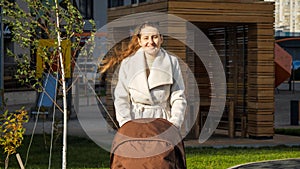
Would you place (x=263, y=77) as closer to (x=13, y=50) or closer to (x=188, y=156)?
(x=188, y=156)

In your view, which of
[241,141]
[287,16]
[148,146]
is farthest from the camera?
[287,16]

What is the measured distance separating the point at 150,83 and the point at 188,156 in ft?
16.6

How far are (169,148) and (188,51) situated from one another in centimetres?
1012

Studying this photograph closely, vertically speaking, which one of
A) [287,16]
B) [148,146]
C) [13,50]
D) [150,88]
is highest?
[287,16]

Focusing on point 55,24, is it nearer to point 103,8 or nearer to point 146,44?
point 146,44

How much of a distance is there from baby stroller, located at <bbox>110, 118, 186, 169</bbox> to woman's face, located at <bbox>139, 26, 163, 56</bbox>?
30.3 inches

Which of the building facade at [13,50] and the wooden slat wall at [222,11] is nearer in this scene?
the wooden slat wall at [222,11]

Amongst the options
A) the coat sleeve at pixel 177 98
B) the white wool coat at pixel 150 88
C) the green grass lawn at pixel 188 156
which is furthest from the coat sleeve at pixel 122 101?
the green grass lawn at pixel 188 156

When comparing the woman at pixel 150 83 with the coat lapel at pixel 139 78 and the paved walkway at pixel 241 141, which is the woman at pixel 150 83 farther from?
the paved walkway at pixel 241 141

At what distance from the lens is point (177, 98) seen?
6.76m

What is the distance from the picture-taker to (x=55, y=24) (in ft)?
27.6

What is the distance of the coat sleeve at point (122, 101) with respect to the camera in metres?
6.66

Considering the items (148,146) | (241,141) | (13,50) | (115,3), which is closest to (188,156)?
(241,141)

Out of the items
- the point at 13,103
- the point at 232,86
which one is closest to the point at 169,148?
the point at 232,86
